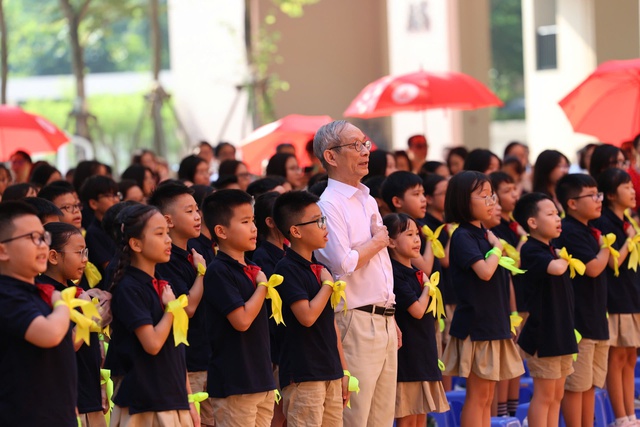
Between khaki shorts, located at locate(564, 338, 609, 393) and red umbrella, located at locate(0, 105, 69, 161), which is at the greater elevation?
red umbrella, located at locate(0, 105, 69, 161)

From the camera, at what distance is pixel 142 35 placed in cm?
4775

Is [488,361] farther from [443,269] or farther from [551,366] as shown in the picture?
[443,269]

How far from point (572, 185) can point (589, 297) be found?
0.63 m

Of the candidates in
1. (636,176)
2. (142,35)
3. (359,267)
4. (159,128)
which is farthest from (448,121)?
(142,35)

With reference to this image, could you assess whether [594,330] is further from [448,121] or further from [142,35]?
[142,35]

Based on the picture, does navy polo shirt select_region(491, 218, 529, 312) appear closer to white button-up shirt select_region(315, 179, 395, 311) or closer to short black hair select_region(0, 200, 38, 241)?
white button-up shirt select_region(315, 179, 395, 311)

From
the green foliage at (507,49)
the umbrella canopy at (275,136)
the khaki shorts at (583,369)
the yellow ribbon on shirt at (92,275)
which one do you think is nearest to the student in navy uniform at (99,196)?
the yellow ribbon on shirt at (92,275)

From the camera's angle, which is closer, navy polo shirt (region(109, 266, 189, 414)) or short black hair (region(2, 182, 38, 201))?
navy polo shirt (region(109, 266, 189, 414))

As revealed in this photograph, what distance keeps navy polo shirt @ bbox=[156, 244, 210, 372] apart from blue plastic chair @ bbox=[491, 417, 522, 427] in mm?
1828

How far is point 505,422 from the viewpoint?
626 cm

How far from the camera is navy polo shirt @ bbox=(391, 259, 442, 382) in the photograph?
5.49 meters

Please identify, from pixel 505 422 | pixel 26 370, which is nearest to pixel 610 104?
pixel 505 422

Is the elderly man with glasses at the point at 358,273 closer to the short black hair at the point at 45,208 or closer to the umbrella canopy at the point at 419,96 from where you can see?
the short black hair at the point at 45,208

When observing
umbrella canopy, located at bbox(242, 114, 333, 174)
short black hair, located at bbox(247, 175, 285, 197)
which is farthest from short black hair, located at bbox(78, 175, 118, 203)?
umbrella canopy, located at bbox(242, 114, 333, 174)
